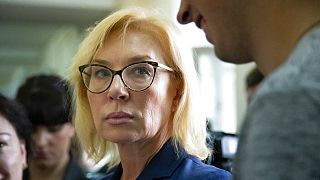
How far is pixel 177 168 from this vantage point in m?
1.18

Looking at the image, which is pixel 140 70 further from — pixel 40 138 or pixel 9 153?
pixel 40 138

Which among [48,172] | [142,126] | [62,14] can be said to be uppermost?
[62,14]

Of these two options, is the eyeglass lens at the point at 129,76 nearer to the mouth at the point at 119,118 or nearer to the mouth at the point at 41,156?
the mouth at the point at 119,118

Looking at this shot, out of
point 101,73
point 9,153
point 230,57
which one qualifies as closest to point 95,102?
→ point 101,73

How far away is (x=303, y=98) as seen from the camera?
49 cm

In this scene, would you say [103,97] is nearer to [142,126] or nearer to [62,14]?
[142,126]

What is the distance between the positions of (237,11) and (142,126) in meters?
0.58

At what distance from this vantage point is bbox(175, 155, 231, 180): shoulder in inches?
44.4

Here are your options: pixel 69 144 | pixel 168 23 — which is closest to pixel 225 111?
pixel 69 144

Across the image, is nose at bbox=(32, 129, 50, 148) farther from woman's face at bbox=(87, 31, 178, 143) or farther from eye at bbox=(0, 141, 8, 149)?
woman's face at bbox=(87, 31, 178, 143)

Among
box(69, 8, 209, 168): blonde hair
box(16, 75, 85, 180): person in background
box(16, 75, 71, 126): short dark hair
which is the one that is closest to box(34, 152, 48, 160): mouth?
box(16, 75, 85, 180): person in background

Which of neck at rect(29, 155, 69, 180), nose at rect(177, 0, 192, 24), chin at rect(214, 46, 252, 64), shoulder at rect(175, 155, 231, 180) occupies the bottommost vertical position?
neck at rect(29, 155, 69, 180)

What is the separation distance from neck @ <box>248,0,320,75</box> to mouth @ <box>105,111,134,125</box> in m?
0.57

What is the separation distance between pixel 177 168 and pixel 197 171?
52 millimetres
